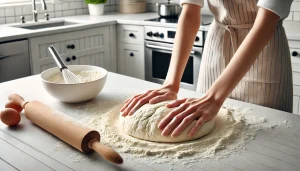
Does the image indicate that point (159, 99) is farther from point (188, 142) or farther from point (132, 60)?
point (132, 60)

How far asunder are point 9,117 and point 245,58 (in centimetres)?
72

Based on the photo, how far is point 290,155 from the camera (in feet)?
2.87

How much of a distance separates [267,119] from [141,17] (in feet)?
7.54

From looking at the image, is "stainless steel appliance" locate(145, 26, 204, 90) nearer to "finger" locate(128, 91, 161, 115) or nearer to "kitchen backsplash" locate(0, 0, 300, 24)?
"kitchen backsplash" locate(0, 0, 300, 24)

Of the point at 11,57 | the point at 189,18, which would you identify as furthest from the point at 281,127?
the point at 11,57

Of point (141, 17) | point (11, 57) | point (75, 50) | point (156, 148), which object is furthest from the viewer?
point (141, 17)

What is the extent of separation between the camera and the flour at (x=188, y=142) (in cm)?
88

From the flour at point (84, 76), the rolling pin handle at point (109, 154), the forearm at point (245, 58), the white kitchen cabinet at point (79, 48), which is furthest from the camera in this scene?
the white kitchen cabinet at point (79, 48)

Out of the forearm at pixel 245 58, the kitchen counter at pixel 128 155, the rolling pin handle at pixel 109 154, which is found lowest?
the kitchen counter at pixel 128 155

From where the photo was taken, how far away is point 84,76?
136 cm

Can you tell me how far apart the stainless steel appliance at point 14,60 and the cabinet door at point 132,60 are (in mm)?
932

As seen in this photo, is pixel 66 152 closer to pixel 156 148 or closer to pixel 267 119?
pixel 156 148

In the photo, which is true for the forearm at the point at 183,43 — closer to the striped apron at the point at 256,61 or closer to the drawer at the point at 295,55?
the striped apron at the point at 256,61

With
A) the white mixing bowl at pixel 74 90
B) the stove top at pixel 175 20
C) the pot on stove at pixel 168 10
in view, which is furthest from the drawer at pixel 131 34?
the white mixing bowl at pixel 74 90
